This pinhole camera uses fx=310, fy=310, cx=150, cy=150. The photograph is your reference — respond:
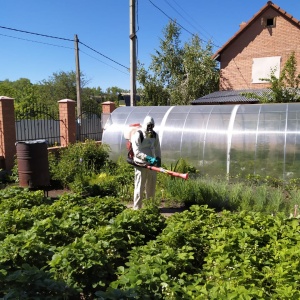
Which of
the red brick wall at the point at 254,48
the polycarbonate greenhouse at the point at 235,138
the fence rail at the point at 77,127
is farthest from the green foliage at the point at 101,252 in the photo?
the red brick wall at the point at 254,48

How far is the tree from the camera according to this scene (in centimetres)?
2167

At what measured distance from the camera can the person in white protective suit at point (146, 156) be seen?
5.54 m

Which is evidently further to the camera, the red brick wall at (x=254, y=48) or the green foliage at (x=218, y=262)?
the red brick wall at (x=254, y=48)

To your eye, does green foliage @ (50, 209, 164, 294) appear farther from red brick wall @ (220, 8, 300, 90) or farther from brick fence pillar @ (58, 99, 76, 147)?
red brick wall @ (220, 8, 300, 90)

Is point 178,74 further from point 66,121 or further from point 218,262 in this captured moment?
point 218,262

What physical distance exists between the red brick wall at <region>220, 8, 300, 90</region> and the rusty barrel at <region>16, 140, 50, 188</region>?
1552 centimetres

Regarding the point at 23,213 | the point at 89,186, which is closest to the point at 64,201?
the point at 23,213

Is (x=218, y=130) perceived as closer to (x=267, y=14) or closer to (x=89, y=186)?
(x=89, y=186)

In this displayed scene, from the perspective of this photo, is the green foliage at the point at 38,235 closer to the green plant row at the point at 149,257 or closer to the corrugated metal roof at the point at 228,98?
the green plant row at the point at 149,257

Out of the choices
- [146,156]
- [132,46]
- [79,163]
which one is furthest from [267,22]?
[146,156]

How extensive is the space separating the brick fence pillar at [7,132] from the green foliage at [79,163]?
47.0 inches

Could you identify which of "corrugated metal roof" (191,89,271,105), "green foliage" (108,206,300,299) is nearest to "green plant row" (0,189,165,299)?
"green foliage" (108,206,300,299)

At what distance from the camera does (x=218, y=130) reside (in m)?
8.00

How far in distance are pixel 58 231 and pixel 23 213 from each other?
84 centimetres
